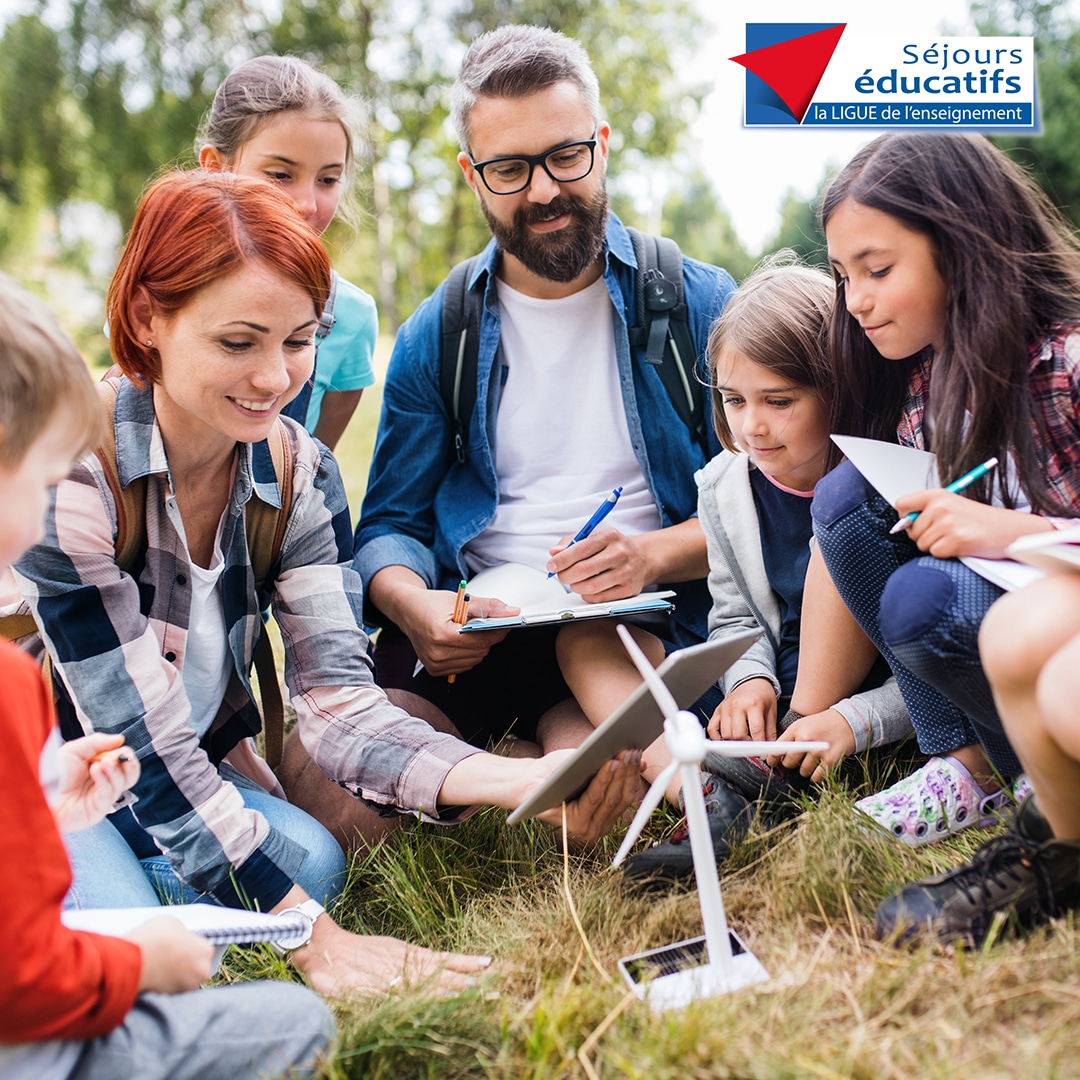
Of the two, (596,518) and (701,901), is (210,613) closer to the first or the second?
(596,518)

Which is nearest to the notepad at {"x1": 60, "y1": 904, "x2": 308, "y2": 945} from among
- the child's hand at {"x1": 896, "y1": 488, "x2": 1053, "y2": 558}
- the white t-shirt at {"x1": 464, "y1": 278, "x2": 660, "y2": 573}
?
the child's hand at {"x1": 896, "y1": 488, "x2": 1053, "y2": 558}

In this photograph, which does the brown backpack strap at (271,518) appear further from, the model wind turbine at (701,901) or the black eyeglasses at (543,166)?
the black eyeglasses at (543,166)

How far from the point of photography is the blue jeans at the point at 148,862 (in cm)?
221

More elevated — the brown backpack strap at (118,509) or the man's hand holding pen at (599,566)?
the brown backpack strap at (118,509)

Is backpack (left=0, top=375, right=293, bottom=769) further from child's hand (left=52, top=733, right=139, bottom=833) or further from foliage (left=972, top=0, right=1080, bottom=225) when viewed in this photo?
foliage (left=972, top=0, right=1080, bottom=225)

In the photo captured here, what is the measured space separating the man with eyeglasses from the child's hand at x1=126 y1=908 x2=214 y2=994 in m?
1.50

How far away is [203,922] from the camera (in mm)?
1688

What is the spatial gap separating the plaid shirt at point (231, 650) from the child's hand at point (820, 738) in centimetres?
77

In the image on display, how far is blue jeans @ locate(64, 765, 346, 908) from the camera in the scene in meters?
2.21

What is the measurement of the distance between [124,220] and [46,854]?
21722 mm

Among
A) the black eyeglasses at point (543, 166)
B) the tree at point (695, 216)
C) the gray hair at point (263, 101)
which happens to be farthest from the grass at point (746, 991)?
the tree at point (695, 216)

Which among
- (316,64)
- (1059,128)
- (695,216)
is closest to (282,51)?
(316,64)

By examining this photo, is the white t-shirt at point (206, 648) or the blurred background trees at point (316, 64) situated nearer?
the white t-shirt at point (206, 648)

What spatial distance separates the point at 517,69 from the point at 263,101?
785mm
